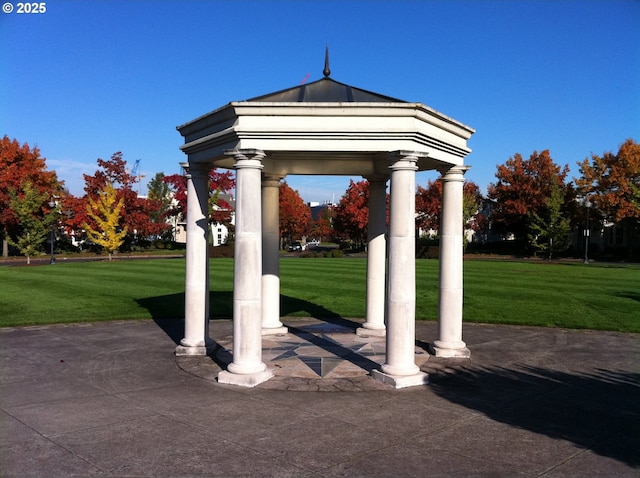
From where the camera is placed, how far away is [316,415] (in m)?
8.71

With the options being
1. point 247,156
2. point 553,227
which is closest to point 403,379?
point 247,156

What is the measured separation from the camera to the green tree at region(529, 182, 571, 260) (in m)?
67.4

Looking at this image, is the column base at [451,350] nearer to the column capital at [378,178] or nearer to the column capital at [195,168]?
the column capital at [378,178]

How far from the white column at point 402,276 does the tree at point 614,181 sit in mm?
64162

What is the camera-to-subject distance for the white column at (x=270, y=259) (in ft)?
51.0

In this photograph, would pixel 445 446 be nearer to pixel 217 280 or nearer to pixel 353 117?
pixel 353 117

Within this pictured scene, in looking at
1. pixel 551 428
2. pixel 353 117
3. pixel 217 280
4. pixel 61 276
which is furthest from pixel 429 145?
pixel 61 276

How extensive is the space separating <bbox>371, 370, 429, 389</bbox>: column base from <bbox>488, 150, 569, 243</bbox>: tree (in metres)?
67.6

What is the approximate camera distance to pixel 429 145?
11461 millimetres

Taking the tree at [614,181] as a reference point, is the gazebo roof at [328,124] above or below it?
below

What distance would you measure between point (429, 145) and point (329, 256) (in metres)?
55.8

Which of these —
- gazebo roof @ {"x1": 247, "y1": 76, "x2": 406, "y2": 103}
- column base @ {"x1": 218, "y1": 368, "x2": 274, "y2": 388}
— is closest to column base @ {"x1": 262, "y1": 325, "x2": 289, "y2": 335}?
column base @ {"x1": 218, "y1": 368, "x2": 274, "y2": 388}

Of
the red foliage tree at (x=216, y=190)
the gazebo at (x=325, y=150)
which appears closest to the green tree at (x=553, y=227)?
the red foliage tree at (x=216, y=190)

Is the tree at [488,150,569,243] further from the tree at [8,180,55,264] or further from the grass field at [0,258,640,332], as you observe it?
the tree at [8,180,55,264]
